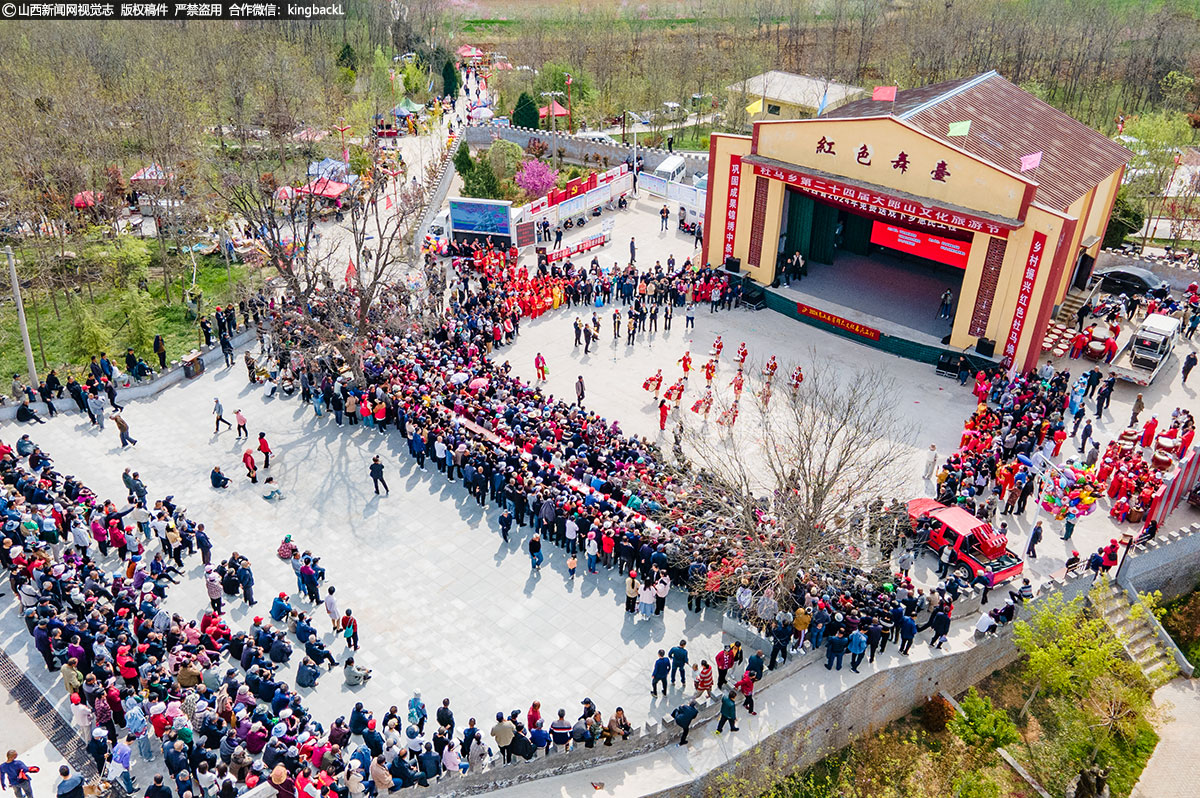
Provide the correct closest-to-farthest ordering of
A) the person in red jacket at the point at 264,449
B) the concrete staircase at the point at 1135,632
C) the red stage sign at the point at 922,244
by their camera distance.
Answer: the concrete staircase at the point at 1135,632 < the person in red jacket at the point at 264,449 < the red stage sign at the point at 922,244

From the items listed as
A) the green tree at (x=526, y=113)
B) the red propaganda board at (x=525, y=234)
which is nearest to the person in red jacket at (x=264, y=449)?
the red propaganda board at (x=525, y=234)

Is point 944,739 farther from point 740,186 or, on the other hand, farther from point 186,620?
point 740,186

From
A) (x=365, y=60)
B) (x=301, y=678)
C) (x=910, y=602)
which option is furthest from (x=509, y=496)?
(x=365, y=60)

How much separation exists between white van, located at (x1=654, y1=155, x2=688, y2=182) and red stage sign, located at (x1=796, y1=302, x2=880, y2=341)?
51.3ft

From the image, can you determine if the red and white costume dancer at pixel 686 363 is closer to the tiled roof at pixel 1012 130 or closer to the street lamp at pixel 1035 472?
the street lamp at pixel 1035 472

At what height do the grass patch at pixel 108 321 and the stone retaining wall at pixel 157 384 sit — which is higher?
the stone retaining wall at pixel 157 384

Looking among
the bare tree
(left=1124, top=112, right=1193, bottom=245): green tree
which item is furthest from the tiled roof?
the bare tree

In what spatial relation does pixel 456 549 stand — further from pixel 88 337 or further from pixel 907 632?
pixel 88 337

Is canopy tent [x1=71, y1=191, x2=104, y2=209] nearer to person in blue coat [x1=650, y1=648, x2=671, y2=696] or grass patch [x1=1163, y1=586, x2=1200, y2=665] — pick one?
person in blue coat [x1=650, y1=648, x2=671, y2=696]

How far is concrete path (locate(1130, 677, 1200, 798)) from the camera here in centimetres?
2122

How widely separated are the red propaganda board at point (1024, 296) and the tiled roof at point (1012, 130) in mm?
1300

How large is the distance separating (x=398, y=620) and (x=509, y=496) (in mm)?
4324

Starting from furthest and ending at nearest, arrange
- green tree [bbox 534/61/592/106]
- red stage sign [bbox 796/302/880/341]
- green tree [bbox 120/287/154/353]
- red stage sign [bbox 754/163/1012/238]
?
green tree [bbox 534/61/592/106]
red stage sign [bbox 796/302/880/341]
green tree [bbox 120/287/154/353]
red stage sign [bbox 754/163/1012/238]

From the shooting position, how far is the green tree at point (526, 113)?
59.0 metres
